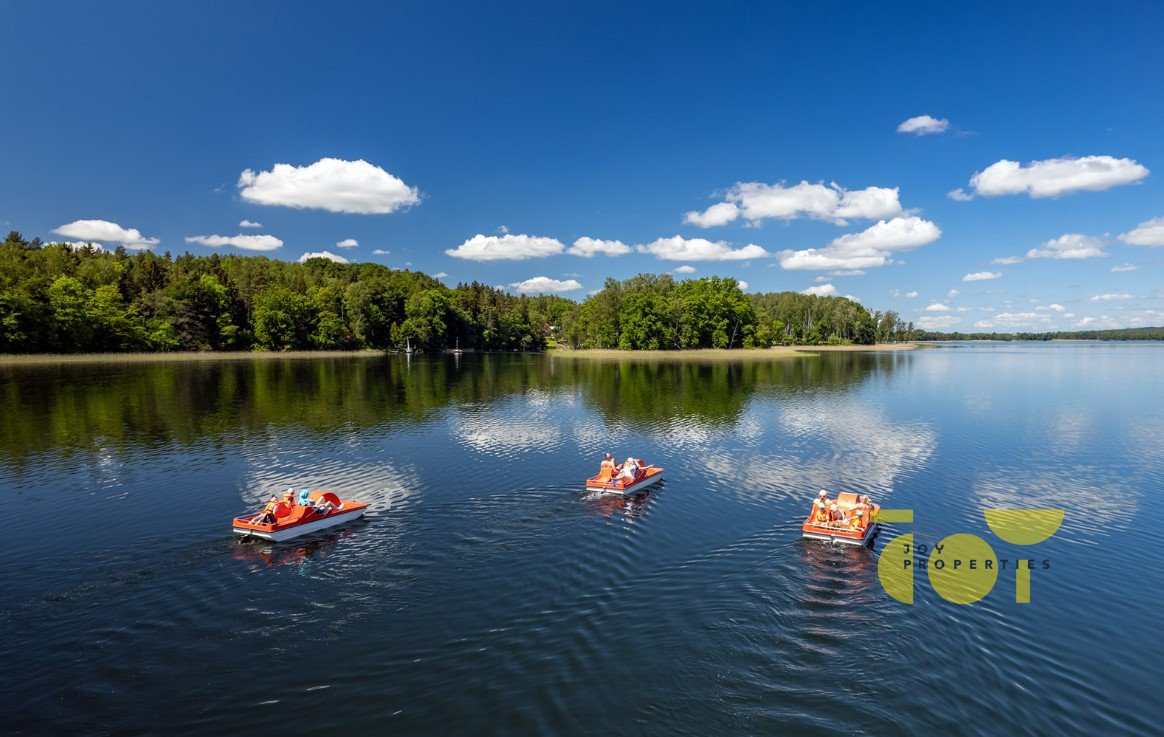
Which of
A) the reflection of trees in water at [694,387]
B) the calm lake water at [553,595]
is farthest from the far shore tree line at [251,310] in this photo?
the calm lake water at [553,595]

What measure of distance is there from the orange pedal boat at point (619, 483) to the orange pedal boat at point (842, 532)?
29.4ft

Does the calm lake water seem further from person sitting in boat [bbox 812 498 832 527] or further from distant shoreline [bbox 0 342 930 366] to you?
distant shoreline [bbox 0 342 930 366]

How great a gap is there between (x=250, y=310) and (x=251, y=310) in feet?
0.94

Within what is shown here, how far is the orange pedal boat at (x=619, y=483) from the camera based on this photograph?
28984 mm

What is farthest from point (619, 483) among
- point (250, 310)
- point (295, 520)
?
point (250, 310)

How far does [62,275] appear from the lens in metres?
124

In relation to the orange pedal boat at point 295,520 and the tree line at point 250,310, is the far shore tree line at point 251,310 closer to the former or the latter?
the tree line at point 250,310

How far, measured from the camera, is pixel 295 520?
75.6ft

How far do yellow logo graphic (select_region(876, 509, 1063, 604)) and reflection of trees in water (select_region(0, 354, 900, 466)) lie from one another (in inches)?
1040

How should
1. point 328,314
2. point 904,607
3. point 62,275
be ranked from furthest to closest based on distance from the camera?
point 328,314 < point 62,275 < point 904,607

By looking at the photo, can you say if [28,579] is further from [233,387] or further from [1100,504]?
[233,387]

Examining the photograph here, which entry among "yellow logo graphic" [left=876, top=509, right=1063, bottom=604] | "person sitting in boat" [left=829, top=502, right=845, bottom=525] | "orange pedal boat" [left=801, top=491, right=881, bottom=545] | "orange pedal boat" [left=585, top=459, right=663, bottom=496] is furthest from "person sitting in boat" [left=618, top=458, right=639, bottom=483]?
"yellow logo graphic" [left=876, top=509, right=1063, bottom=604]

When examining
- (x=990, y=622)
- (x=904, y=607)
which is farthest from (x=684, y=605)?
(x=990, y=622)

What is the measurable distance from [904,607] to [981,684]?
366cm
